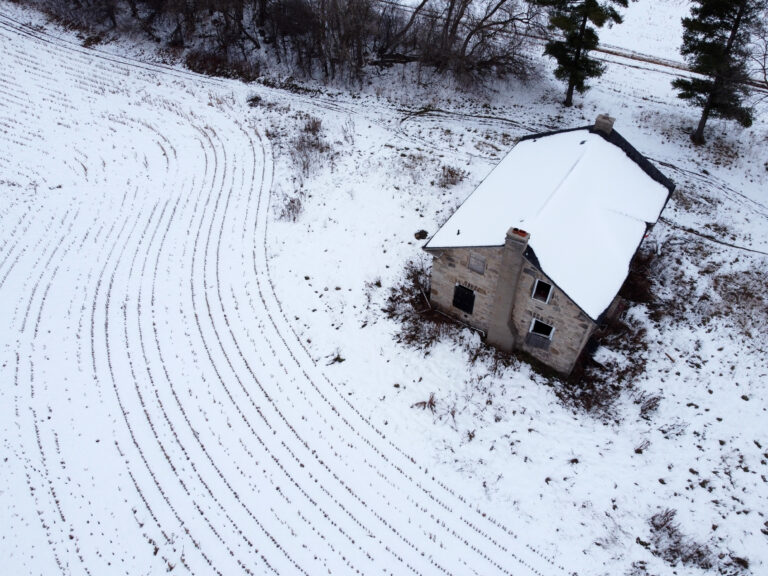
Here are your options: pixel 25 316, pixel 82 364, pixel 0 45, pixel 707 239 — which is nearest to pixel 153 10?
pixel 0 45

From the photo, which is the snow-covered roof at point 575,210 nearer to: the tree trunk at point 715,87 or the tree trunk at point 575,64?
the tree trunk at point 575,64

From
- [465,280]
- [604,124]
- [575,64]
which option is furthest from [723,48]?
[465,280]

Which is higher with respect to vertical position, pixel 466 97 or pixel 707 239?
pixel 466 97

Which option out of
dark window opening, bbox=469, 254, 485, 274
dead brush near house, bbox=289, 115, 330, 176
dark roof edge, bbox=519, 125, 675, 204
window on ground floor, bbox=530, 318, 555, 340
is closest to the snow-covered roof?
dark roof edge, bbox=519, 125, 675, 204

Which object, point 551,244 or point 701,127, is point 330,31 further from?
point 551,244

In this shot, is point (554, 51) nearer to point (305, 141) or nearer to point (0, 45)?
point (305, 141)

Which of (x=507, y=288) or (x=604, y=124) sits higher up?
(x=604, y=124)

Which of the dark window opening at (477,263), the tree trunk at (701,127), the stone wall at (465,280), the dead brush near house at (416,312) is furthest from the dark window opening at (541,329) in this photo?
the tree trunk at (701,127)

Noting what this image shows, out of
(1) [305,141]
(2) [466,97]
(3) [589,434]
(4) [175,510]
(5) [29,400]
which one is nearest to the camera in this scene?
(4) [175,510]
